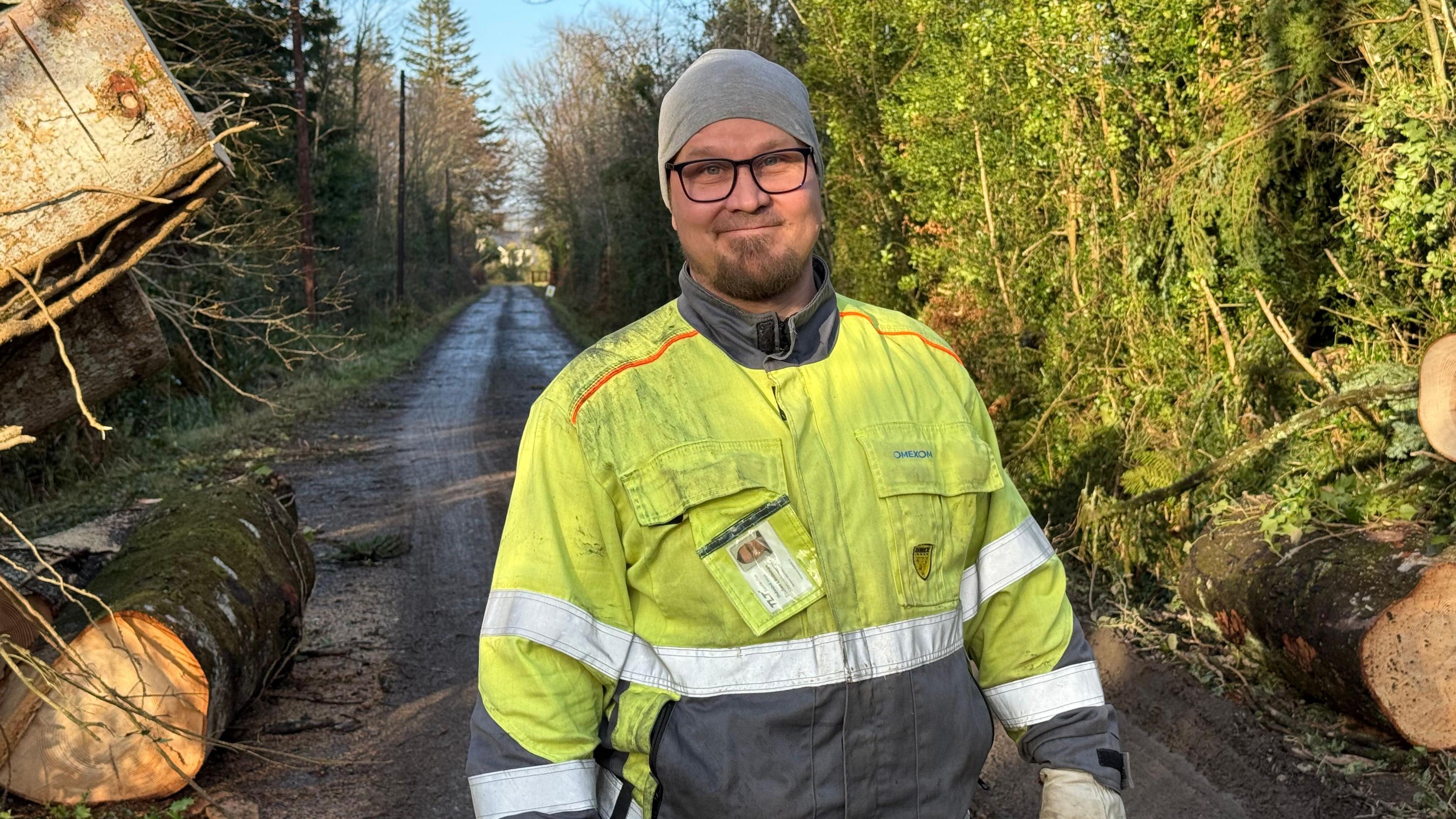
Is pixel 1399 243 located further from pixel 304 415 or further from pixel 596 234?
pixel 596 234

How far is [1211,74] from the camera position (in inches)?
258

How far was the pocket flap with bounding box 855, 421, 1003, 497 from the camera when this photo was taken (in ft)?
6.82

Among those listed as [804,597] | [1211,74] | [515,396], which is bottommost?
[515,396]

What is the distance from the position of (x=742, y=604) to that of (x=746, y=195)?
0.77 meters

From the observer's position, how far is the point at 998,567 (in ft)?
7.44

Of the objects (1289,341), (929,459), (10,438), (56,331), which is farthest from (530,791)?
(1289,341)

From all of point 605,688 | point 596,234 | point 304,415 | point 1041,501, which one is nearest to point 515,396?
point 304,415

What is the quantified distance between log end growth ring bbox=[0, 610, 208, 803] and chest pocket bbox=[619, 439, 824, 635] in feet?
10.7

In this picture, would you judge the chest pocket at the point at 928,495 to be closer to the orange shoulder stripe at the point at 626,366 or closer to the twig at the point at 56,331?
the orange shoulder stripe at the point at 626,366

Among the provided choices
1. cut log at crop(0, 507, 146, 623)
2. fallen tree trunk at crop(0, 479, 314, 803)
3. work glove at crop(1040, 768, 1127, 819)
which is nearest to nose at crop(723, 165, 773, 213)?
work glove at crop(1040, 768, 1127, 819)

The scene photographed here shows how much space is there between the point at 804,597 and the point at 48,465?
1107 centimetres

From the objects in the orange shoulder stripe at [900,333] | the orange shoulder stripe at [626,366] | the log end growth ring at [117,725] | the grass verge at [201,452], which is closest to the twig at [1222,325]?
the orange shoulder stripe at [900,333]

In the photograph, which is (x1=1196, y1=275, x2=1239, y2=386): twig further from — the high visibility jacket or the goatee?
the goatee

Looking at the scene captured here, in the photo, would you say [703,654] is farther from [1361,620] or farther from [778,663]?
[1361,620]
